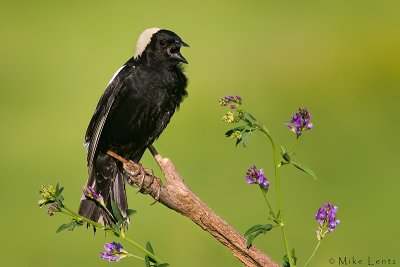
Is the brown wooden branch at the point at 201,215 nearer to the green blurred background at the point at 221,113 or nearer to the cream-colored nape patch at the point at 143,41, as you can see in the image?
the cream-colored nape patch at the point at 143,41

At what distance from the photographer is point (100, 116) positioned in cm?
504

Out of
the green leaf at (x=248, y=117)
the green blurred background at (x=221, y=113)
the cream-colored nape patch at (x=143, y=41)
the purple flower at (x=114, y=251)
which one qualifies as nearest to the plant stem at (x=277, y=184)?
the green leaf at (x=248, y=117)

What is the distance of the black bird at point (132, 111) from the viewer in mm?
5016

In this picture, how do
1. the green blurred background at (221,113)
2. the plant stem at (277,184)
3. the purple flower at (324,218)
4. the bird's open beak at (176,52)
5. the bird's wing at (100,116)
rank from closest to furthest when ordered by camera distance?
1. the plant stem at (277,184)
2. the purple flower at (324,218)
3. the bird's wing at (100,116)
4. the bird's open beak at (176,52)
5. the green blurred background at (221,113)

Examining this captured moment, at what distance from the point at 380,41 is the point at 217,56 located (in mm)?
2068

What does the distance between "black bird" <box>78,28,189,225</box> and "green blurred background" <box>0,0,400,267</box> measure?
1230mm

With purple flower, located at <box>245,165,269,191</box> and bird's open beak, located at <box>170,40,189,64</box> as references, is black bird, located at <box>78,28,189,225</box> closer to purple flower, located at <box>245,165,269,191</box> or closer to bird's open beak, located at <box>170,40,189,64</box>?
bird's open beak, located at <box>170,40,189,64</box>

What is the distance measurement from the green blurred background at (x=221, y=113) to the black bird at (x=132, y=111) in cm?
123

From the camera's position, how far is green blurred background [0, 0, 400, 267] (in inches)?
276

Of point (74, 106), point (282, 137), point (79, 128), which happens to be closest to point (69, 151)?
point (79, 128)

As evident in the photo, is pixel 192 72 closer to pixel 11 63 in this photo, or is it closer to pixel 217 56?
pixel 217 56

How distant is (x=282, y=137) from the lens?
28.1 ft

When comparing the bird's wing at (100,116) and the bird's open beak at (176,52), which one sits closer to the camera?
the bird's wing at (100,116)

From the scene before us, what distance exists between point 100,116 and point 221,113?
4.67m
